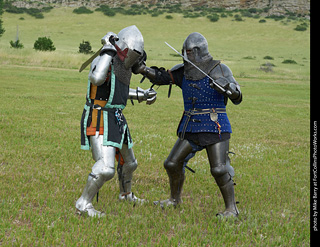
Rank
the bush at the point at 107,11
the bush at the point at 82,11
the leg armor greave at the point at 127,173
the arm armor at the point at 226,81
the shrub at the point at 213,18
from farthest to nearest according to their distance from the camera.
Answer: the bush at the point at 82,11, the shrub at the point at 213,18, the bush at the point at 107,11, the leg armor greave at the point at 127,173, the arm armor at the point at 226,81

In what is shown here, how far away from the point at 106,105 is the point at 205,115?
1389mm

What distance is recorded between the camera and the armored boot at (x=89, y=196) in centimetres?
534

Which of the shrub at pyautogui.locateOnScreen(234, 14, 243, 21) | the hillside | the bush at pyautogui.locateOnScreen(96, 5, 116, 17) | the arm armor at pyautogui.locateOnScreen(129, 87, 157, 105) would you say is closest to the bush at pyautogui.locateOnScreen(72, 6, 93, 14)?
the bush at pyautogui.locateOnScreen(96, 5, 116, 17)

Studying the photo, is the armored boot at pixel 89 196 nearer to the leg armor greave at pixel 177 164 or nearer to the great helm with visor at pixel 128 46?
the leg armor greave at pixel 177 164

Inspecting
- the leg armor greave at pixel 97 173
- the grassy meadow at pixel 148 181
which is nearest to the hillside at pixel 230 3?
the grassy meadow at pixel 148 181

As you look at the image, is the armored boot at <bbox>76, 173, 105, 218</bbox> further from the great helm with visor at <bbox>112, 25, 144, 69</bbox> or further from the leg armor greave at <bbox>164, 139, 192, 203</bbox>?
the great helm with visor at <bbox>112, 25, 144, 69</bbox>

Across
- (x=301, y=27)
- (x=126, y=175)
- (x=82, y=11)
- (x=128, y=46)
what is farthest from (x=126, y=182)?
(x=82, y=11)

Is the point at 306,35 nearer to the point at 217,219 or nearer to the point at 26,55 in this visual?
the point at 26,55

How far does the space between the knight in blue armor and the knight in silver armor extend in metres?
0.45

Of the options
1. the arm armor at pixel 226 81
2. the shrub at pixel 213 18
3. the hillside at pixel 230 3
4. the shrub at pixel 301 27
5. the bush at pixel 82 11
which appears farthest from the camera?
the hillside at pixel 230 3

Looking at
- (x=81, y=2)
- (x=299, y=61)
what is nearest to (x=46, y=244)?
(x=299, y=61)

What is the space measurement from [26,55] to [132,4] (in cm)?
10082

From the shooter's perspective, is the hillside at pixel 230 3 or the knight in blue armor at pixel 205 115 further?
the hillside at pixel 230 3

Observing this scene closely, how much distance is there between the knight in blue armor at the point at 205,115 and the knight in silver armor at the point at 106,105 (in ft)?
1.48
